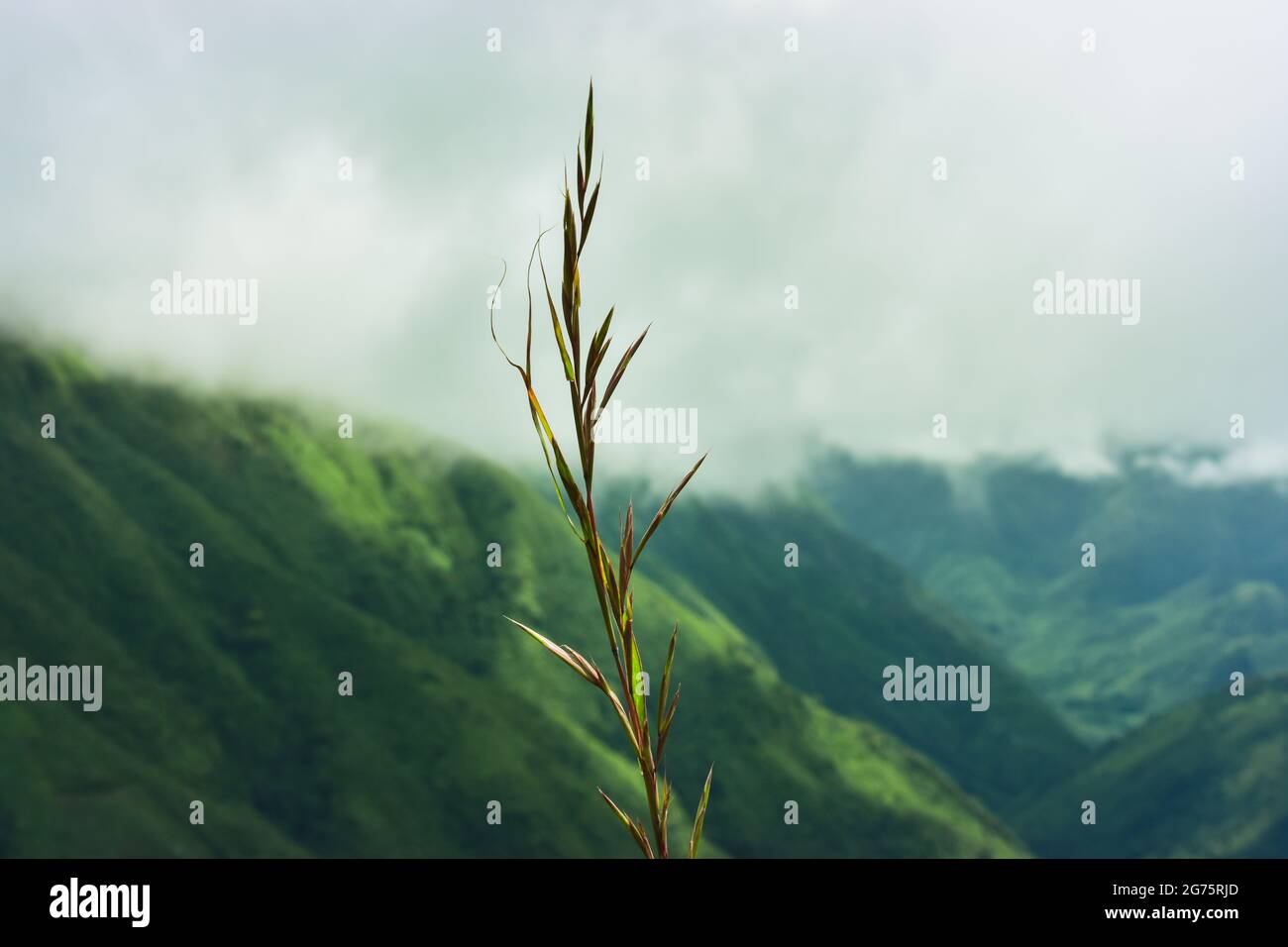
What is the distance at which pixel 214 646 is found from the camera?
177625mm

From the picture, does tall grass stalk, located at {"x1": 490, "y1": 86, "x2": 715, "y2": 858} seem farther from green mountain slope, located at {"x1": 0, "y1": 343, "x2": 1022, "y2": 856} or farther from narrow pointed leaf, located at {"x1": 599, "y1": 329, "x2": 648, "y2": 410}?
green mountain slope, located at {"x1": 0, "y1": 343, "x2": 1022, "y2": 856}

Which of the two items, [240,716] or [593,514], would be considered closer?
[593,514]

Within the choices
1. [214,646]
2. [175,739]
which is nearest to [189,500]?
[214,646]

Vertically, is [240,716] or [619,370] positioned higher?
[619,370]

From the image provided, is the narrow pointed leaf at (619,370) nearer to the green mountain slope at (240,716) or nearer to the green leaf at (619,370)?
the green leaf at (619,370)
